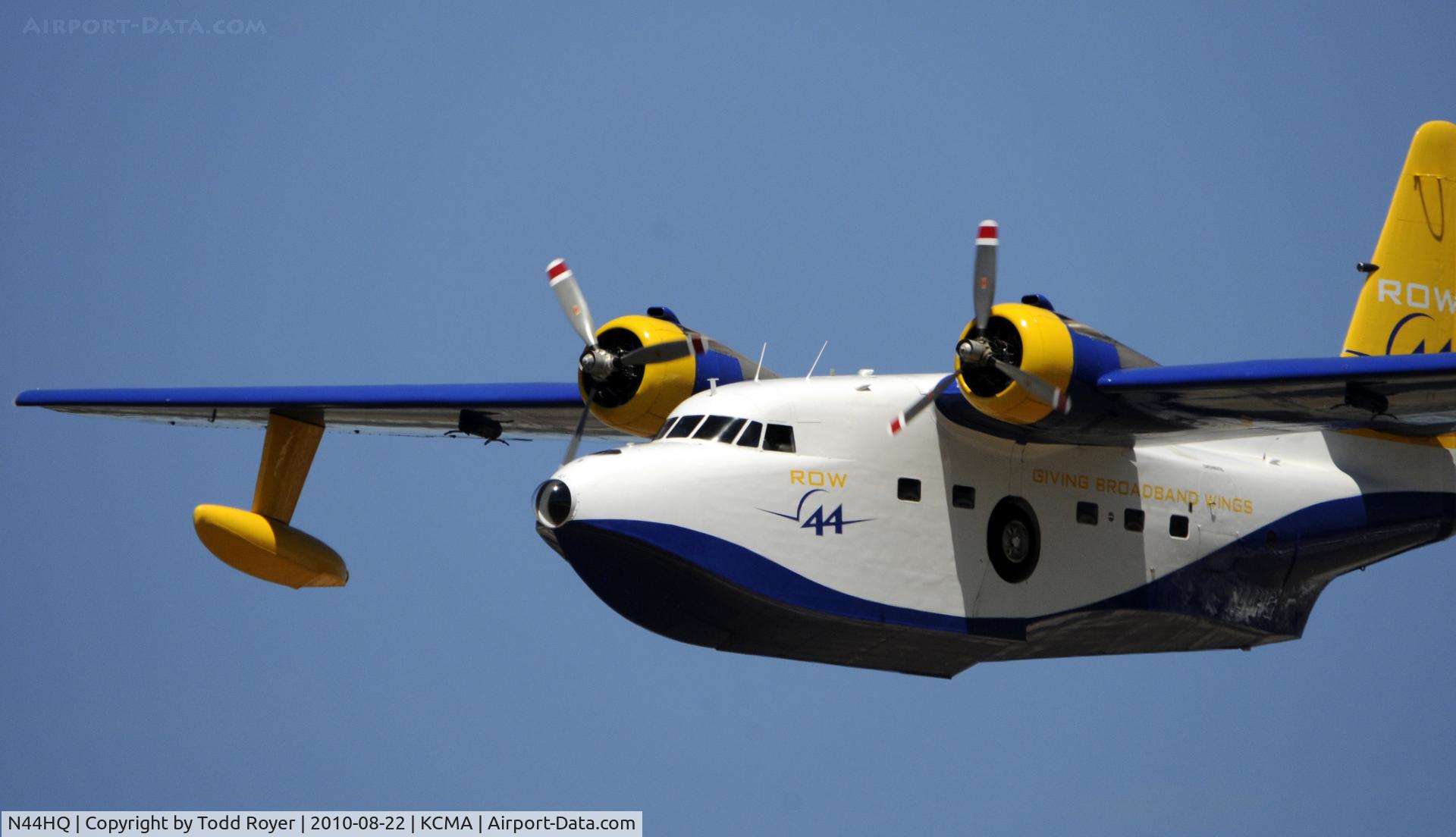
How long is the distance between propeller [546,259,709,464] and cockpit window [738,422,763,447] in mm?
1969

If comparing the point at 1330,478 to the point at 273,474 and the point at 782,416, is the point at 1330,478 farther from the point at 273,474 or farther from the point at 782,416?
the point at 273,474

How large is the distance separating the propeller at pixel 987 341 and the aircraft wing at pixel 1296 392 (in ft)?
1.80

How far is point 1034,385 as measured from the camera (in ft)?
44.7

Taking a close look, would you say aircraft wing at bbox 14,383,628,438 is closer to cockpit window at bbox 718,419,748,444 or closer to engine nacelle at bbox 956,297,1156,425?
cockpit window at bbox 718,419,748,444

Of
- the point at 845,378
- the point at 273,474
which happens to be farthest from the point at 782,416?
the point at 273,474

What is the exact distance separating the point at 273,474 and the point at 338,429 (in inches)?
51.7

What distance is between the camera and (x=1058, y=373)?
13.7 metres

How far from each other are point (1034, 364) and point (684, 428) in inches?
109

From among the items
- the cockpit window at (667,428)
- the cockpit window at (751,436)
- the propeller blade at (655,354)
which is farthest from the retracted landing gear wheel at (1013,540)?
the propeller blade at (655,354)

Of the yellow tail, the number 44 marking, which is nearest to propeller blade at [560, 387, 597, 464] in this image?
the number 44 marking

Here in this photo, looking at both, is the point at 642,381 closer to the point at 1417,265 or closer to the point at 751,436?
the point at 751,436

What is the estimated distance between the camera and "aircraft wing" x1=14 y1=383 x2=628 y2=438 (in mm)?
17578

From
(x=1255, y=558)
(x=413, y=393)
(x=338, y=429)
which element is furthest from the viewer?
(x=338, y=429)

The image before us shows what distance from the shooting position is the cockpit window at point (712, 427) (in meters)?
13.9
